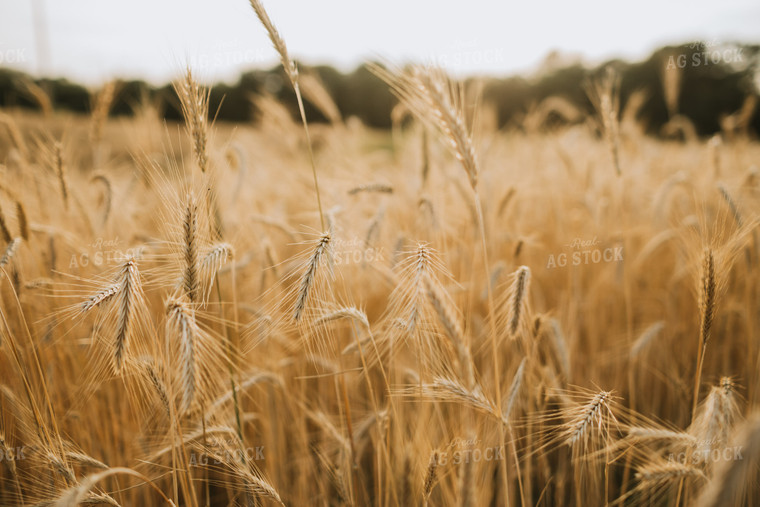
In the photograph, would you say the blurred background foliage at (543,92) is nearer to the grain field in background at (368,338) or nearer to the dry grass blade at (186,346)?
the grain field in background at (368,338)

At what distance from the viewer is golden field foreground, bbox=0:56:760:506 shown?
114 centimetres

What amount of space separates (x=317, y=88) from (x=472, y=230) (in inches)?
63.9

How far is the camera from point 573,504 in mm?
1789

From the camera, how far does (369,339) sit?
5.39 feet

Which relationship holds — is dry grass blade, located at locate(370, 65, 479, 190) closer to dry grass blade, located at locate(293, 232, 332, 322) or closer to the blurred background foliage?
dry grass blade, located at locate(293, 232, 332, 322)

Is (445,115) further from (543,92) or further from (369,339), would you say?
(543,92)

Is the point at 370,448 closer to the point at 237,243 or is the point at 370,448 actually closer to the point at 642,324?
the point at 237,243

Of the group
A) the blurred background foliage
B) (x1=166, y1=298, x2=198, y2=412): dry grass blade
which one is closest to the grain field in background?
(x1=166, y1=298, x2=198, y2=412): dry grass blade

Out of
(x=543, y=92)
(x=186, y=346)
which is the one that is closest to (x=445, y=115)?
(x=186, y=346)

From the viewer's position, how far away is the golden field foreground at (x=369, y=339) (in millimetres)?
1140

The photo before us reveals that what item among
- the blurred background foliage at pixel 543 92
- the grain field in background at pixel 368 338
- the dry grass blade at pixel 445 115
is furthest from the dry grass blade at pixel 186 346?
the blurred background foliage at pixel 543 92

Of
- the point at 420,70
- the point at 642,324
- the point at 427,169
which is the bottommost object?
the point at 642,324

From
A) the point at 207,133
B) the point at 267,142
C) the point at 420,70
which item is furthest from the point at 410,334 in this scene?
the point at 267,142

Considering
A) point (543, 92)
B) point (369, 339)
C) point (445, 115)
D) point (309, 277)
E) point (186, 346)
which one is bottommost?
point (369, 339)
